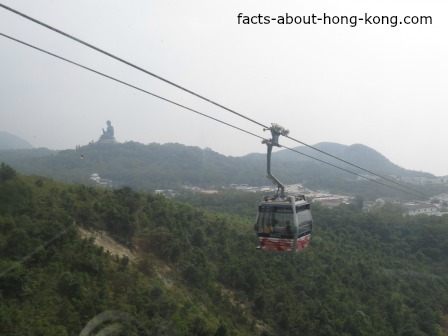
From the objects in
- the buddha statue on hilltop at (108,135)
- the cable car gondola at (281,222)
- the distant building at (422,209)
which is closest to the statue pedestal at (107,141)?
the buddha statue on hilltop at (108,135)

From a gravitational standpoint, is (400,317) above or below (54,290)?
below

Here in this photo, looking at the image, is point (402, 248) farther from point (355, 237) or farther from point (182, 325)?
point (182, 325)

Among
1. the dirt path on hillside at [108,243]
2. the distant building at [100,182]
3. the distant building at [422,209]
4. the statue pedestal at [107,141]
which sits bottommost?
the distant building at [422,209]

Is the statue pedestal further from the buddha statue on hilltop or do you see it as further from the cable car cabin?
the cable car cabin

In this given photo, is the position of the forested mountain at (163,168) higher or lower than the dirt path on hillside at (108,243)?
higher

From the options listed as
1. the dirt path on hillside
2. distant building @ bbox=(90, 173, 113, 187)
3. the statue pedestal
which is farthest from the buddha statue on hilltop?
the dirt path on hillside

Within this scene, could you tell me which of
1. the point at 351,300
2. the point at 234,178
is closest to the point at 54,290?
the point at 351,300

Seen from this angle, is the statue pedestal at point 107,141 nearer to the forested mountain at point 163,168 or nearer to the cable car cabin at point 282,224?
the forested mountain at point 163,168
